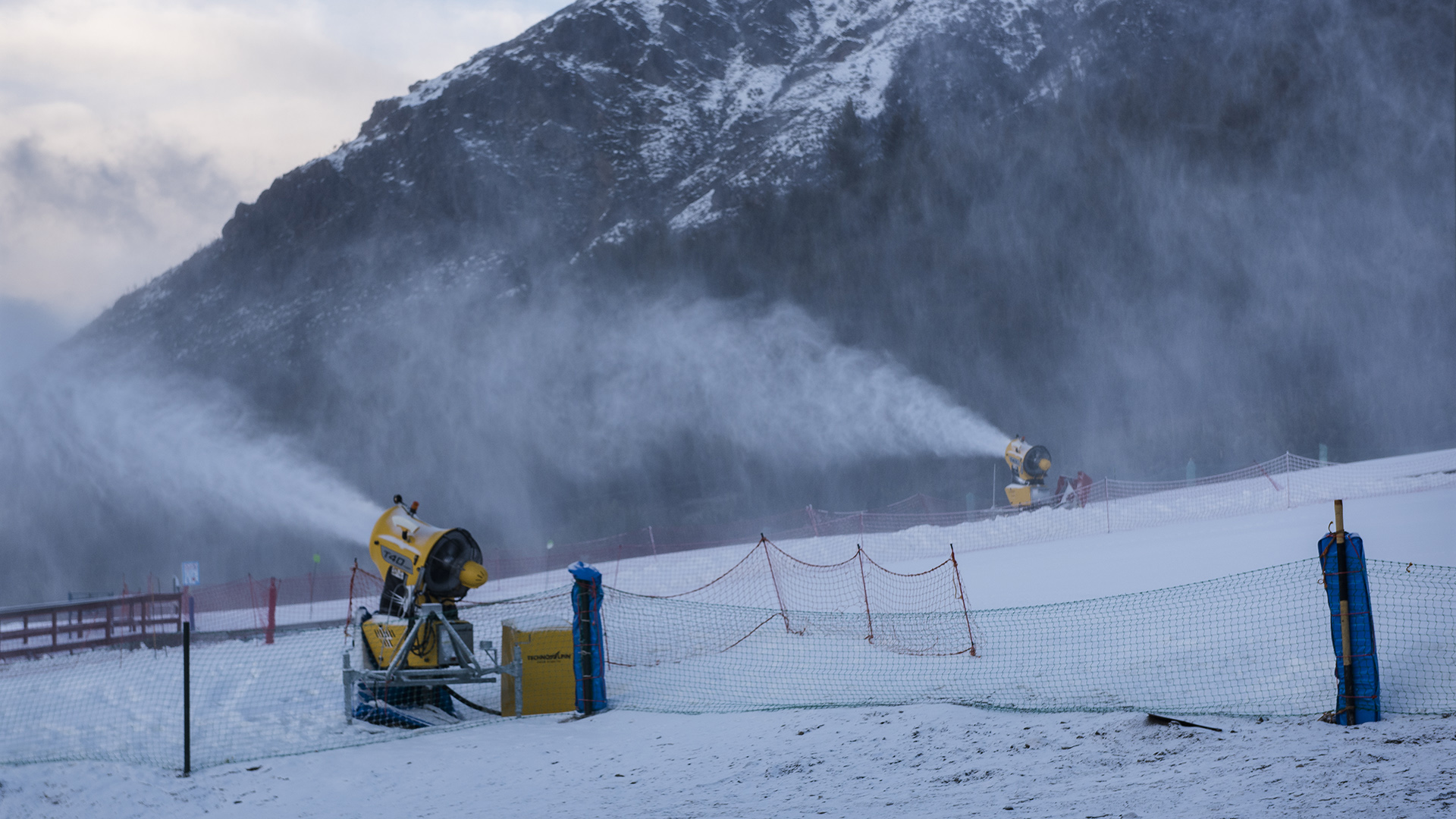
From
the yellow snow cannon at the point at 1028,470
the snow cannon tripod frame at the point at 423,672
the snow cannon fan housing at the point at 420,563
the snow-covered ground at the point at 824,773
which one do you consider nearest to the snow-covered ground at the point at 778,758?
the snow-covered ground at the point at 824,773

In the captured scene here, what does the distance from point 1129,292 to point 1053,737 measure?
184 feet

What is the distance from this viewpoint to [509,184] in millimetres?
89625

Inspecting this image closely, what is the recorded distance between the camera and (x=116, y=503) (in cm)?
6731

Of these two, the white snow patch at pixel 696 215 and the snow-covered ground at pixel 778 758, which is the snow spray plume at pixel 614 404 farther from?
the snow-covered ground at pixel 778 758

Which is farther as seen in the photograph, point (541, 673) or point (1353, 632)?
point (541, 673)

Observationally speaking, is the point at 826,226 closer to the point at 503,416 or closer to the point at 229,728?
the point at 503,416

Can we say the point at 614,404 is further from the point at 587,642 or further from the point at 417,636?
the point at 587,642

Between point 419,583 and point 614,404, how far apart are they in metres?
52.9

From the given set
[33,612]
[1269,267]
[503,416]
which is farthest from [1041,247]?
[33,612]

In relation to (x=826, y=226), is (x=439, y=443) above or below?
below

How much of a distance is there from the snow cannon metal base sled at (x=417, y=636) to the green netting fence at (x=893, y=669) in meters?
0.34

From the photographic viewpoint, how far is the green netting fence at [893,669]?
7496mm

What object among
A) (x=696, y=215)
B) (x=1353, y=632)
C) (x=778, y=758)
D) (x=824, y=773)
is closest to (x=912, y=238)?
(x=696, y=215)

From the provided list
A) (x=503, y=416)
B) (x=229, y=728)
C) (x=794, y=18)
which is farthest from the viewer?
(x=794, y=18)
